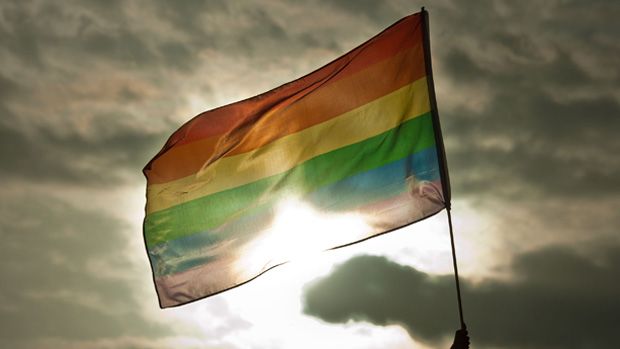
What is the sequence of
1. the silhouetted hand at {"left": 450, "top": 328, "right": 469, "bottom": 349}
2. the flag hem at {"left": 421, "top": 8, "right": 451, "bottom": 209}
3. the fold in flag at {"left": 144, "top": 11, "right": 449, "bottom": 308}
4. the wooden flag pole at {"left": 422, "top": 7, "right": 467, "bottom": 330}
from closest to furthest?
the silhouetted hand at {"left": 450, "top": 328, "right": 469, "bottom": 349} < the wooden flag pole at {"left": 422, "top": 7, "right": 467, "bottom": 330} < the flag hem at {"left": 421, "top": 8, "right": 451, "bottom": 209} < the fold in flag at {"left": 144, "top": 11, "right": 449, "bottom": 308}

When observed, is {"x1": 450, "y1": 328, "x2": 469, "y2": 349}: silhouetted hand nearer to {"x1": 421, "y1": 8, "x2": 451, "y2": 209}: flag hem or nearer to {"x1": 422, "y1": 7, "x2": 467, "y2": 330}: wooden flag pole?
{"x1": 422, "y1": 7, "x2": 467, "y2": 330}: wooden flag pole

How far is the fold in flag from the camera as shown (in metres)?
18.7

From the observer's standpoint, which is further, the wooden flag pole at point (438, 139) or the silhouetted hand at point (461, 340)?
the wooden flag pole at point (438, 139)

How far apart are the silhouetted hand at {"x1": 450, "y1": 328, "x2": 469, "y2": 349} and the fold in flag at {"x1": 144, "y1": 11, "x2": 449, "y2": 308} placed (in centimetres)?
307

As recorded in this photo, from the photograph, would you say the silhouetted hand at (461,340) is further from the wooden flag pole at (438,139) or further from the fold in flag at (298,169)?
the fold in flag at (298,169)

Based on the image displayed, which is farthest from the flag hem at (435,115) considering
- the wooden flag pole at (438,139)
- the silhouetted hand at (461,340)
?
the silhouetted hand at (461,340)

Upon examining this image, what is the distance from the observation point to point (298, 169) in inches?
773

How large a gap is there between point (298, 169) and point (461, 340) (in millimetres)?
5574

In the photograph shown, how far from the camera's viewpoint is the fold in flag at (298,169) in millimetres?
18688

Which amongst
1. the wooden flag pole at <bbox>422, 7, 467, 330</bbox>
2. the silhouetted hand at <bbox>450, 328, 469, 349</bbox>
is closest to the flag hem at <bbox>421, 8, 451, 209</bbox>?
the wooden flag pole at <bbox>422, 7, 467, 330</bbox>

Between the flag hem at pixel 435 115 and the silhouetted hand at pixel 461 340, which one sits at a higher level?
the flag hem at pixel 435 115

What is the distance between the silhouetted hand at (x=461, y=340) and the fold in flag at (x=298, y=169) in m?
3.07

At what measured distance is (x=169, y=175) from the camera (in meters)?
20.6

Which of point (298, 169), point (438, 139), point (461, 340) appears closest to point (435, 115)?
point (438, 139)
